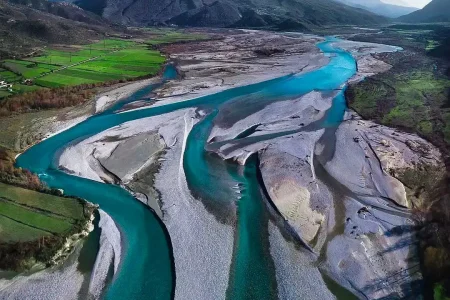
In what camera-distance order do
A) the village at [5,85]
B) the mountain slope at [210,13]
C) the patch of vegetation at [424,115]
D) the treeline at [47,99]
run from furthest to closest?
the mountain slope at [210,13]
the village at [5,85]
the treeline at [47,99]
the patch of vegetation at [424,115]

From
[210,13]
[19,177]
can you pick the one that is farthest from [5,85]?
[210,13]

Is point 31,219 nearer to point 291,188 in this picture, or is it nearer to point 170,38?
point 291,188

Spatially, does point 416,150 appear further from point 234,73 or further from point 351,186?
point 234,73

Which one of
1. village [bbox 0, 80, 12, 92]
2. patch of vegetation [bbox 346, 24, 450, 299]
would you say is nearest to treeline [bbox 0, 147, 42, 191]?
village [bbox 0, 80, 12, 92]

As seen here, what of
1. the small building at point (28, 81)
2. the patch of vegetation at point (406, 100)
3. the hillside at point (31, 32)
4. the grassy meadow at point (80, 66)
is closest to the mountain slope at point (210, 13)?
the hillside at point (31, 32)

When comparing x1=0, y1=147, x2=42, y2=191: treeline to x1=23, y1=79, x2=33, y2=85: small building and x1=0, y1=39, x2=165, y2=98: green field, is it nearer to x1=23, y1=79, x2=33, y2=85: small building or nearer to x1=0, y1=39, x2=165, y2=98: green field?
x1=0, y1=39, x2=165, y2=98: green field

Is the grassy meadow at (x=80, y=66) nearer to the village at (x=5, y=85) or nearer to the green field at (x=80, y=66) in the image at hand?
the green field at (x=80, y=66)
